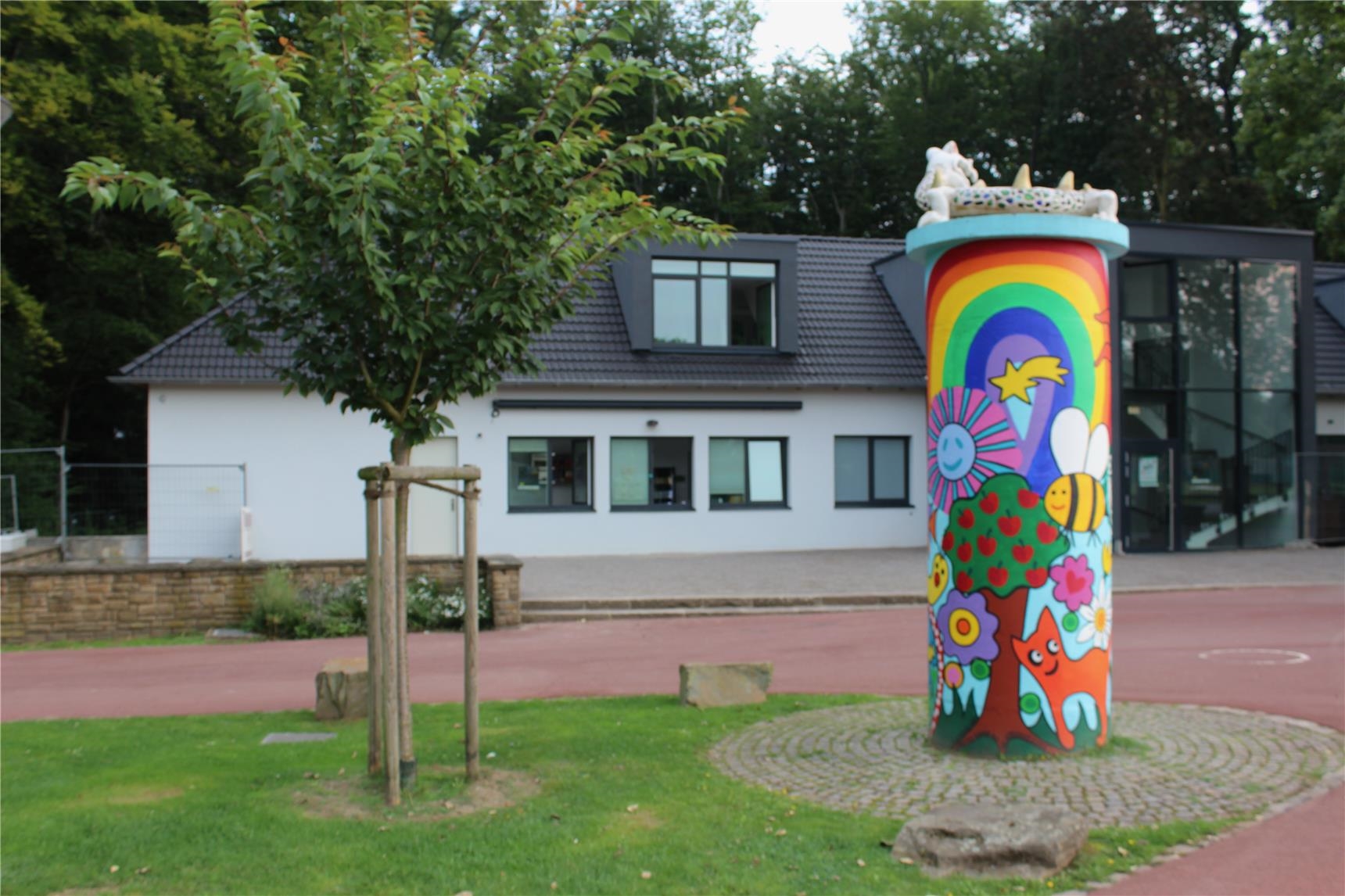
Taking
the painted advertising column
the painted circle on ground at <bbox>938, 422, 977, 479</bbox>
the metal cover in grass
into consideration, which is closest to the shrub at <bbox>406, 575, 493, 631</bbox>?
the metal cover in grass

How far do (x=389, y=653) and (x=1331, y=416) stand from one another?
27665 millimetres

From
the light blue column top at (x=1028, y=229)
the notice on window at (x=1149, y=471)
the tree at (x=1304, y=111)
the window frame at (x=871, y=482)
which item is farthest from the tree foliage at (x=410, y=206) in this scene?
the tree at (x=1304, y=111)

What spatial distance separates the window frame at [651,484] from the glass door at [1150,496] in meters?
8.74

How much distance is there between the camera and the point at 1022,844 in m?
5.74

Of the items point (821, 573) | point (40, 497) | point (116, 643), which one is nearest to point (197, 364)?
point (40, 497)

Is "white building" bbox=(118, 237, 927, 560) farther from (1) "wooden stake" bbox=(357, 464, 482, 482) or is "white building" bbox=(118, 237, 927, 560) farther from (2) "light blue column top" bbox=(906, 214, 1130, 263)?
(1) "wooden stake" bbox=(357, 464, 482, 482)

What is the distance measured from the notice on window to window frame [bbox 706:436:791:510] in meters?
7.17

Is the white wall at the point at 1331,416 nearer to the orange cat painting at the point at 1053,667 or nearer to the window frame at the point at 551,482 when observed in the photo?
the window frame at the point at 551,482

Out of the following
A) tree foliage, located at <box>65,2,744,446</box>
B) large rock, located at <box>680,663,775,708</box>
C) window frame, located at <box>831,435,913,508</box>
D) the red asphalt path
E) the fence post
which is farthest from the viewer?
window frame, located at <box>831,435,913,508</box>

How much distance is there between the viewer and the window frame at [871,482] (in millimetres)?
25578

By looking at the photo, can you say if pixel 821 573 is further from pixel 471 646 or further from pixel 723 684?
pixel 471 646

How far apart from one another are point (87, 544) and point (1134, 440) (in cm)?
2019

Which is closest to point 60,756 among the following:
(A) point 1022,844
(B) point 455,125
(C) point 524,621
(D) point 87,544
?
(B) point 455,125

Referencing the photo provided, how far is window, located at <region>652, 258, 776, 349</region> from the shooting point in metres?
25.5
